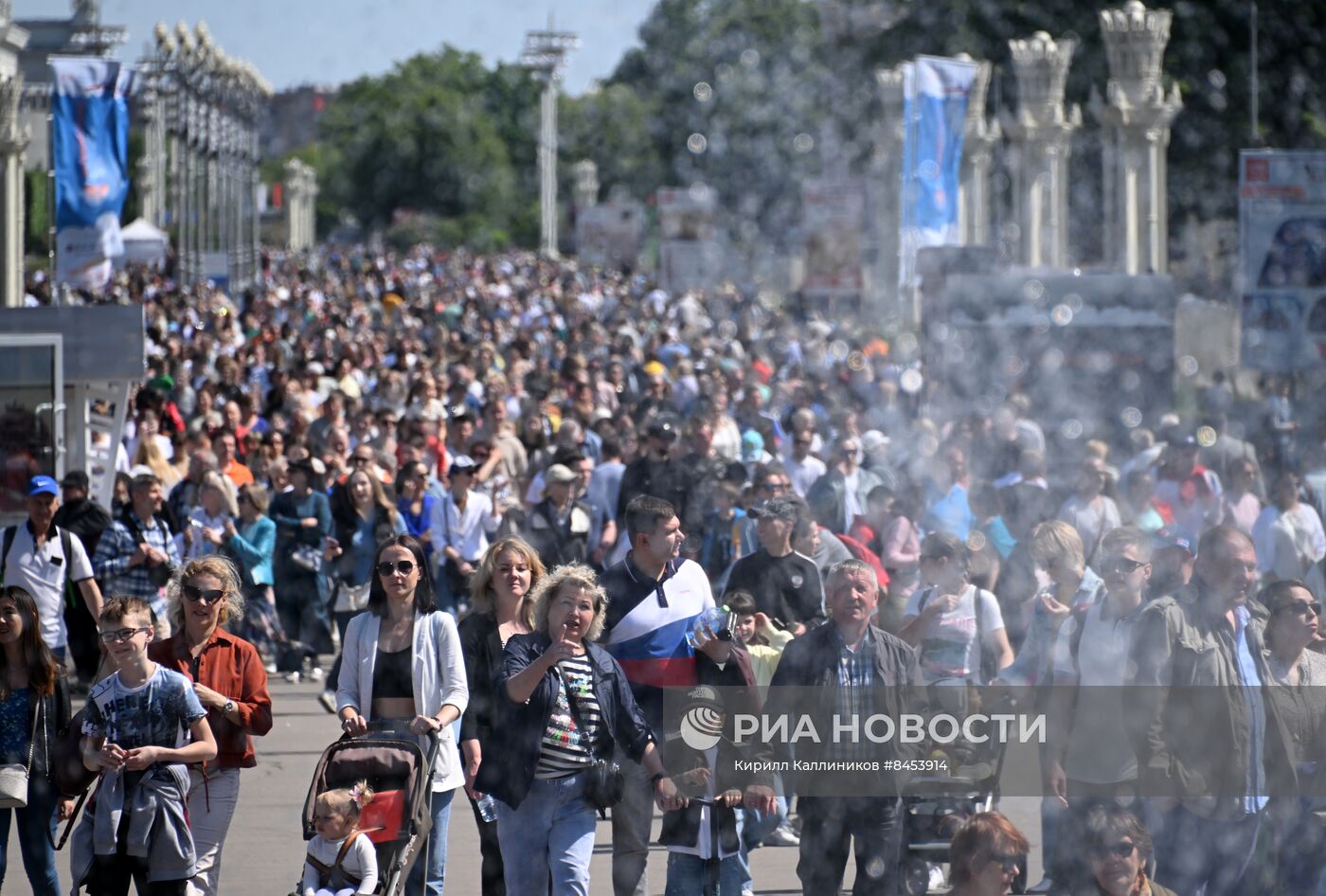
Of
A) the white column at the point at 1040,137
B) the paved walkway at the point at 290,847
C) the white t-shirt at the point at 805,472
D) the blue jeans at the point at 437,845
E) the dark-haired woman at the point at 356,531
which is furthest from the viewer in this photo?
the white column at the point at 1040,137

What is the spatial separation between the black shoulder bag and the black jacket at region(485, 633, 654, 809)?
2.2 inches

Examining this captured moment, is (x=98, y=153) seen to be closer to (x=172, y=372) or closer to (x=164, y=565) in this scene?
(x=172, y=372)

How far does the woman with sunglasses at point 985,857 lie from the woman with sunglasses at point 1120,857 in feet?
0.88

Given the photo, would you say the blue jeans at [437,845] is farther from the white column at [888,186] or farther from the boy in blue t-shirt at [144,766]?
the white column at [888,186]

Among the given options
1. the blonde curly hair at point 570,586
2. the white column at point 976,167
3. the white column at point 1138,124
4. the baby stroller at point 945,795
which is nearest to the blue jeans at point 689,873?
the baby stroller at point 945,795

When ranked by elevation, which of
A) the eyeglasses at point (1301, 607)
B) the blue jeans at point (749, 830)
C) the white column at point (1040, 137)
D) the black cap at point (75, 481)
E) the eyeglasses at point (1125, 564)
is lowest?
the blue jeans at point (749, 830)

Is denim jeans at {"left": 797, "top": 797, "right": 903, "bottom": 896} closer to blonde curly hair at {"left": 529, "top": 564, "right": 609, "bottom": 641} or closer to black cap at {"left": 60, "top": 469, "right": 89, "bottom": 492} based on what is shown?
blonde curly hair at {"left": 529, "top": 564, "right": 609, "bottom": 641}

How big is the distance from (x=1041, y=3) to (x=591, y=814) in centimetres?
3572

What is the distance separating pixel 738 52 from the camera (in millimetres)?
85312

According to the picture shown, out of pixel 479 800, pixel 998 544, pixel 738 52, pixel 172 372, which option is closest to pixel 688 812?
pixel 479 800

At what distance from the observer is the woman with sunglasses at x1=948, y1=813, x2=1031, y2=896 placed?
15.3ft

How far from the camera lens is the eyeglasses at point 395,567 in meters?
5.99

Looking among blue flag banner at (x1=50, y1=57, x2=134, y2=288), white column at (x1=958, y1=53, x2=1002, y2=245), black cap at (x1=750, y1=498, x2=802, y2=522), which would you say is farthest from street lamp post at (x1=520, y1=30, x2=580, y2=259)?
black cap at (x1=750, y1=498, x2=802, y2=522)

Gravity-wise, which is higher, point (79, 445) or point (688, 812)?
point (79, 445)
